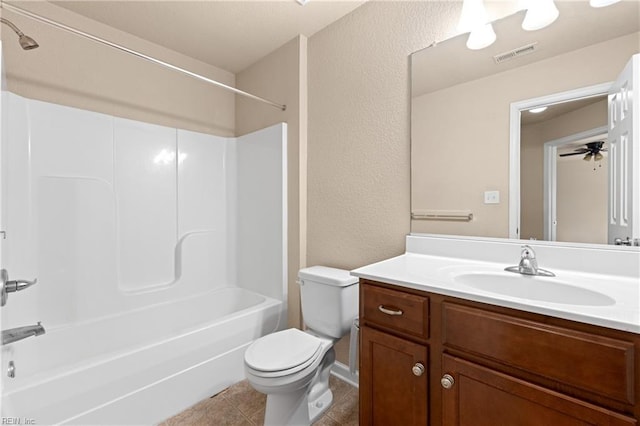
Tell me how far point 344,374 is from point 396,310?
3.65 feet

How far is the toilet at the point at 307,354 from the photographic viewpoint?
1338 millimetres

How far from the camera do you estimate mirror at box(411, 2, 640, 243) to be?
3.79 ft

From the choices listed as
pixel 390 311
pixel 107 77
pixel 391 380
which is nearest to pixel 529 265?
pixel 390 311

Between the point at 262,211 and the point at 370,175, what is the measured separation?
40.7 inches

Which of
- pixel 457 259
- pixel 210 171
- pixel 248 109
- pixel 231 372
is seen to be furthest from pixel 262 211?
pixel 457 259

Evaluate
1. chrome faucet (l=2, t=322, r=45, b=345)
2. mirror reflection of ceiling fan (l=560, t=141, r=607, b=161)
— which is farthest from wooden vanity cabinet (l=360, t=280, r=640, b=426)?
chrome faucet (l=2, t=322, r=45, b=345)

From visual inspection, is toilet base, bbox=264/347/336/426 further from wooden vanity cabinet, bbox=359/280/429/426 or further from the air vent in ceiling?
the air vent in ceiling

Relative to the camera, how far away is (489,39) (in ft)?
4.53

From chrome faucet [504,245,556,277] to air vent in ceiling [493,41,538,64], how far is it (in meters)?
0.87

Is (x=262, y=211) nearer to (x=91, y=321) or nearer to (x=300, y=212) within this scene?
(x=300, y=212)

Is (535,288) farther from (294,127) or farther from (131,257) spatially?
(131,257)

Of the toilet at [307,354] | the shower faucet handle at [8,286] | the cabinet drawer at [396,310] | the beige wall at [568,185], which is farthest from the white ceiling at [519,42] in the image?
the shower faucet handle at [8,286]

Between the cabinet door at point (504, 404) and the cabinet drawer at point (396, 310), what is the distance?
136 millimetres

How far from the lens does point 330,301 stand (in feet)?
5.59
